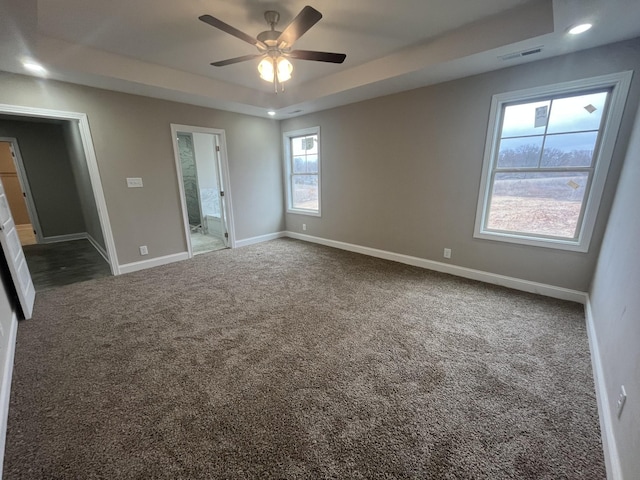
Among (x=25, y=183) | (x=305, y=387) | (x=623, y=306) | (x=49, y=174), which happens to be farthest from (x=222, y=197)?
(x=623, y=306)

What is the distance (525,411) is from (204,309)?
2756 mm

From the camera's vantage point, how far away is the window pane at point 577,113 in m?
2.45

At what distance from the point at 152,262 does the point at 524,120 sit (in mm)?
5241

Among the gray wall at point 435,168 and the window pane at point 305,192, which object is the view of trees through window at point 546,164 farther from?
the window pane at point 305,192

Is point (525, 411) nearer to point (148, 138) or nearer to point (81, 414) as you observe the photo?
point (81, 414)

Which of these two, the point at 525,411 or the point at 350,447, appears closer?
the point at 350,447

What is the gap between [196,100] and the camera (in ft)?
12.6

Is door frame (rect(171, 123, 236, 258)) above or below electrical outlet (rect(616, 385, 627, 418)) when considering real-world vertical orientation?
above

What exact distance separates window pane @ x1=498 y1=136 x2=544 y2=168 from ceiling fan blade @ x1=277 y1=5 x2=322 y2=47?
2.49 metres

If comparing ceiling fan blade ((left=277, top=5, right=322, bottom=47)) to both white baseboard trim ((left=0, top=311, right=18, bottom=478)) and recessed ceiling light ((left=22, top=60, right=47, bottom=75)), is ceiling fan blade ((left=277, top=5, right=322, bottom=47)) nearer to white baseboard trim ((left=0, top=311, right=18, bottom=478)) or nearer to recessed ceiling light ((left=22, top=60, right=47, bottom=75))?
recessed ceiling light ((left=22, top=60, right=47, bottom=75))

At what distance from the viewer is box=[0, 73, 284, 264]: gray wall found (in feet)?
10.1

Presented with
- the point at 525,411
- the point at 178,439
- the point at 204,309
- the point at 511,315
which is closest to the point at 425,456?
the point at 525,411

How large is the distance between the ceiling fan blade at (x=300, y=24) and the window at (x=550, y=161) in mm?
2306

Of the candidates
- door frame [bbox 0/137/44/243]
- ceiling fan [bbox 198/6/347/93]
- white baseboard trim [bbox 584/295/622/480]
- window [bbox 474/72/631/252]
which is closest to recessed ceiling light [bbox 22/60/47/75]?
ceiling fan [bbox 198/6/347/93]
